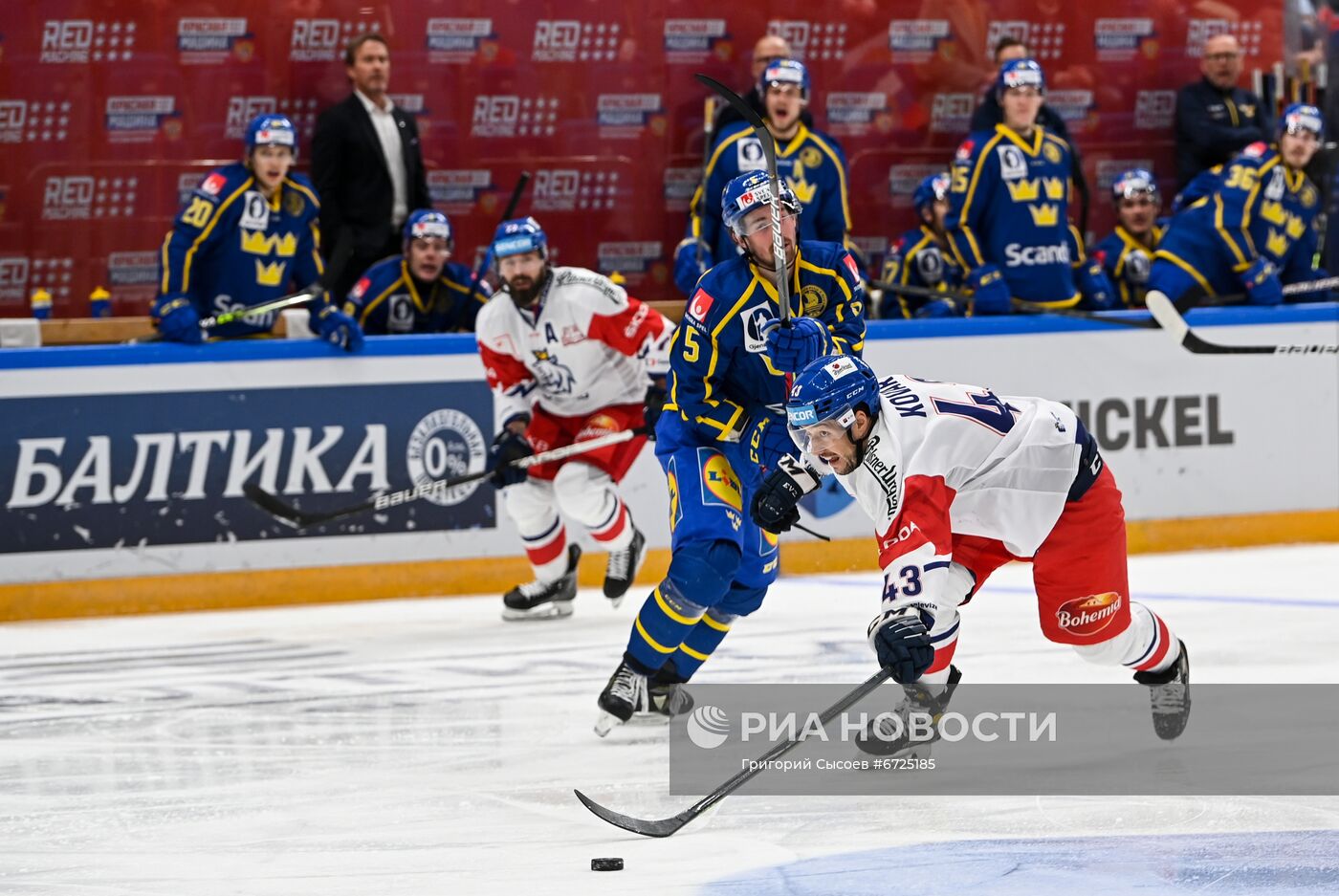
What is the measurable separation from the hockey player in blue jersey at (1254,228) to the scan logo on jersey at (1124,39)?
1156 millimetres

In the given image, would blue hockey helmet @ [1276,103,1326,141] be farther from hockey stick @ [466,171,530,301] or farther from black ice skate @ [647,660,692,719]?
black ice skate @ [647,660,692,719]

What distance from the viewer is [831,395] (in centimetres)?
398

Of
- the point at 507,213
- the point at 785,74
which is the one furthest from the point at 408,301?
the point at 785,74

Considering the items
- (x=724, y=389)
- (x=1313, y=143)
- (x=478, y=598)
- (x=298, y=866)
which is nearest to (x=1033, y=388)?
(x=1313, y=143)

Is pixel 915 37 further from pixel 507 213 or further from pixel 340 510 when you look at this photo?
pixel 340 510

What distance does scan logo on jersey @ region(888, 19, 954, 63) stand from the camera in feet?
30.9

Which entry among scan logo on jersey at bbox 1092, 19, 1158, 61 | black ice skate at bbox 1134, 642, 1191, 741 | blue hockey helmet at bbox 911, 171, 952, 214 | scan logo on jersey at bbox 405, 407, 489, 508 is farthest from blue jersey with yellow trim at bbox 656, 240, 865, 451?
scan logo on jersey at bbox 1092, 19, 1158, 61

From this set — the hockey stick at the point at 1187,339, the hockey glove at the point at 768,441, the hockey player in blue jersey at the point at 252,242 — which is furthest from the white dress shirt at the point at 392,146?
the hockey glove at the point at 768,441

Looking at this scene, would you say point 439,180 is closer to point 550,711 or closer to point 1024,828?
point 550,711

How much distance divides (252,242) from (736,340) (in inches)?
126

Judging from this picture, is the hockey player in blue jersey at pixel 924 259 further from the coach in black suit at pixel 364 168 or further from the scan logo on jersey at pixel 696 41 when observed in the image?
the coach in black suit at pixel 364 168

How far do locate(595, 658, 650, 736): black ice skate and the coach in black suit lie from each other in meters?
3.64

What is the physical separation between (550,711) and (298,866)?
5.38 ft

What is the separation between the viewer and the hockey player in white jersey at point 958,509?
3.95 m
